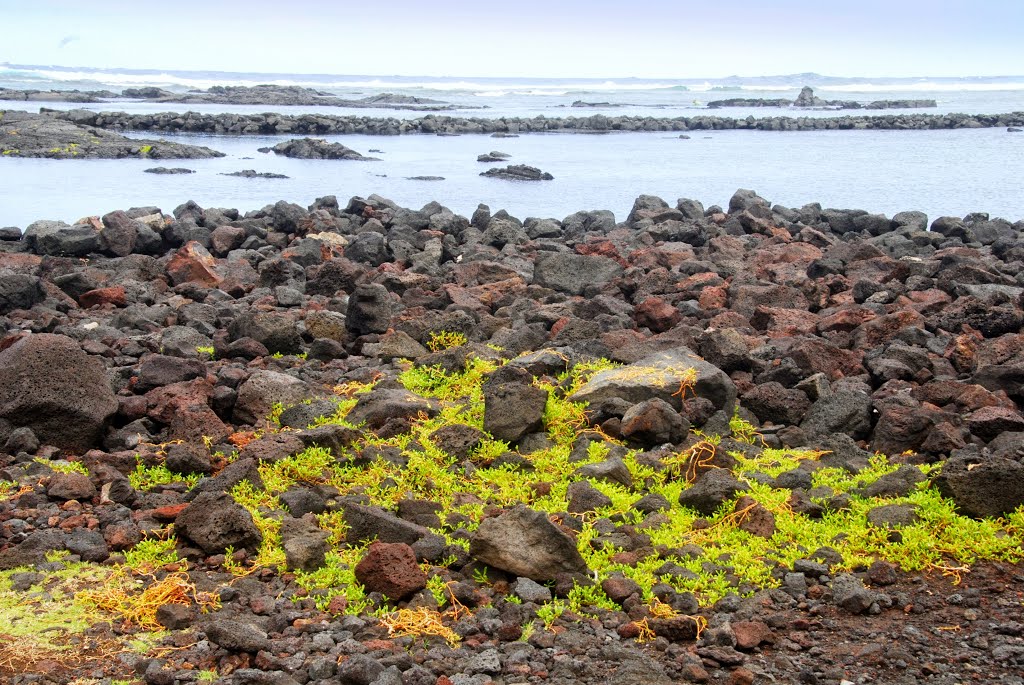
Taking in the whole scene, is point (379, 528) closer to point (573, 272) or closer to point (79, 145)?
point (573, 272)

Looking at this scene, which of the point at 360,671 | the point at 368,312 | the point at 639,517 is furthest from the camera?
the point at 368,312

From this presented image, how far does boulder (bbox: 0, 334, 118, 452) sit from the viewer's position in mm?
6969

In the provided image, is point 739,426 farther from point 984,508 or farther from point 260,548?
point 260,548

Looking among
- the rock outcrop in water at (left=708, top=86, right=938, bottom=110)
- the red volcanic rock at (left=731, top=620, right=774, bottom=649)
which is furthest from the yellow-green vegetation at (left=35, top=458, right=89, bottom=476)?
the rock outcrop in water at (left=708, top=86, right=938, bottom=110)

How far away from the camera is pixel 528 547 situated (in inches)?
207

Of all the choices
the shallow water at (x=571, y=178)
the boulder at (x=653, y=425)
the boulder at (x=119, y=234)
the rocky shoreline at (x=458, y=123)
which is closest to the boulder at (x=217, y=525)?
the boulder at (x=653, y=425)

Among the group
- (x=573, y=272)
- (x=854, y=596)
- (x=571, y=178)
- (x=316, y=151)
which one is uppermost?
(x=316, y=151)

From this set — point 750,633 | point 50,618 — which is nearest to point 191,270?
point 50,618

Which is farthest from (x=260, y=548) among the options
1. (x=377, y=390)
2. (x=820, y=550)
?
(x=820, y=550)

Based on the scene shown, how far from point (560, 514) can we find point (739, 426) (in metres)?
2.18

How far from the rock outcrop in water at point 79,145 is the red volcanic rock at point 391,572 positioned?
81.1ft

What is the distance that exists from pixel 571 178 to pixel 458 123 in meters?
18.1

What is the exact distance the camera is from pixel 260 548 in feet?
18.3

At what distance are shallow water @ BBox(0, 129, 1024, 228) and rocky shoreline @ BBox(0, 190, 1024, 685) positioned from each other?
25.7 feet
